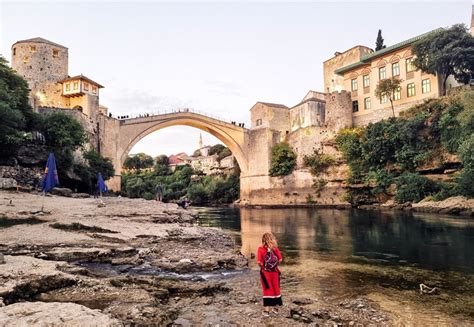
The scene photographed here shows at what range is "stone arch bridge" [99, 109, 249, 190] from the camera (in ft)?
133

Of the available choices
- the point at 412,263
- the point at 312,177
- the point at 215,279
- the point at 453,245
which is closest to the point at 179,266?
the point at 215,279

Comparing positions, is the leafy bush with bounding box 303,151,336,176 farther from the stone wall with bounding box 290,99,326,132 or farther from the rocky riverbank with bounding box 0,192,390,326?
the rocky riverbank with bounding box 0,192,390,326

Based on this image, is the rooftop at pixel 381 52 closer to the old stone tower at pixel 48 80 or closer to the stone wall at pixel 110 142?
the stone wall at pixel 110 142

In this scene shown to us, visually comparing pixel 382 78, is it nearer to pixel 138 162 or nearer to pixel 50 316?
pixel 50 316

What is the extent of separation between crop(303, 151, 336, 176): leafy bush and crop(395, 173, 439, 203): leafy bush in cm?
1108

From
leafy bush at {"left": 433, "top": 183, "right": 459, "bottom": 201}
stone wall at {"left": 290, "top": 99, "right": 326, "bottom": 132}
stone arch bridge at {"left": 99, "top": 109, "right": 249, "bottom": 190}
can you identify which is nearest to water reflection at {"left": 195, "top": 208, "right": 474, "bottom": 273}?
leafy bush at {"left": 433, "top": 183, "right": 459, "bottom": 201}

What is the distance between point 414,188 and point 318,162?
45.8 feet

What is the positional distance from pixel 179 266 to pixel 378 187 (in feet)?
99.9

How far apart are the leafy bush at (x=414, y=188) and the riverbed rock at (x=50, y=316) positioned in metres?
30.8

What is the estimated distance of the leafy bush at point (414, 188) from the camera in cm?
3009

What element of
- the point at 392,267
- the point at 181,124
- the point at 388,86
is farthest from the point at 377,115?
the point at 392,267

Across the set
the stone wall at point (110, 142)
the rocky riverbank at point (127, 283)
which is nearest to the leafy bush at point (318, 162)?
the stone wall at point (110, 142)

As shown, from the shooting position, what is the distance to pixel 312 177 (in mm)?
43781

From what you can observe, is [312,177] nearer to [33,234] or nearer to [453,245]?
[453,245]
